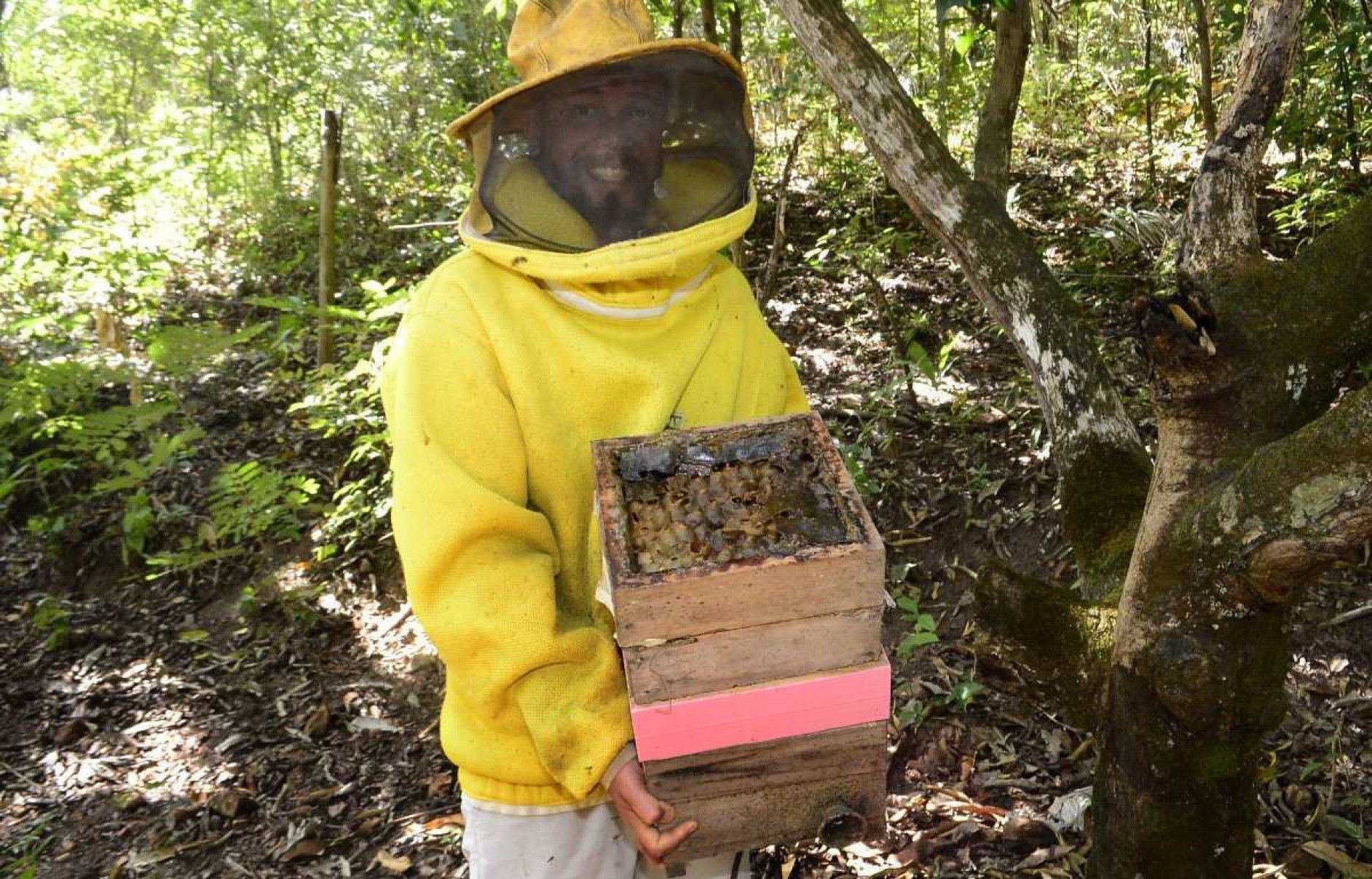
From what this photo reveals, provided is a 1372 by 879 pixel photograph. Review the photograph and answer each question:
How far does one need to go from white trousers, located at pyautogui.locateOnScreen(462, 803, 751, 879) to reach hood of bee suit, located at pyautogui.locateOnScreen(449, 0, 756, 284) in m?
1.00

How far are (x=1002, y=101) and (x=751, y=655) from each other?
3.03 m

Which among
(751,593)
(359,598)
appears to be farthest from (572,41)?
(359,598)

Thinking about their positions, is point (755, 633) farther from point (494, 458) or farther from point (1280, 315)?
point (1280, 315)

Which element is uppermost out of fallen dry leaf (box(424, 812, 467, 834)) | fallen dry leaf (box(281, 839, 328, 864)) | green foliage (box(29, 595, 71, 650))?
green foliage (box(29, 595, 71, 650))

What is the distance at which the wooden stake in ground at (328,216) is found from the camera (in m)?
5.54

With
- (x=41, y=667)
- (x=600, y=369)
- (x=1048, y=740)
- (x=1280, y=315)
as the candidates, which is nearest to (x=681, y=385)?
(x=600, y=369)

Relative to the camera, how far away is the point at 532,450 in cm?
183

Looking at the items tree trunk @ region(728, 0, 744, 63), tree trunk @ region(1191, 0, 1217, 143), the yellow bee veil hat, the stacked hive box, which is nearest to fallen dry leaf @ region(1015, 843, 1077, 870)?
the stacked hive box

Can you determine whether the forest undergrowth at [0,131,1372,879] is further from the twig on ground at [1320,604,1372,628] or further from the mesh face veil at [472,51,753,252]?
the mesh face veil at [472,51,753,252]

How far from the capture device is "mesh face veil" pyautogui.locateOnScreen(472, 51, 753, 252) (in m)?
1.83

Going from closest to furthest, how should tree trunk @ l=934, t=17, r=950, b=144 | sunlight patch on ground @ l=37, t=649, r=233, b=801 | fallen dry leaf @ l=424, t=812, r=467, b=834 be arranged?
fallen dry leaf @ l=424, t=812, r=467, b=834 → sunlight patch on ground @ l=37, t=649, r=233, b=801 → tree trunk @ l=934, t=17, r=950, b=144

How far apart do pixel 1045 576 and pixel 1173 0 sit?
20.0 feet

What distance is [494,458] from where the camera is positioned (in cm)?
174

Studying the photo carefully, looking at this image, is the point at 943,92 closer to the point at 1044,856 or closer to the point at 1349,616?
the point at 1349,616
